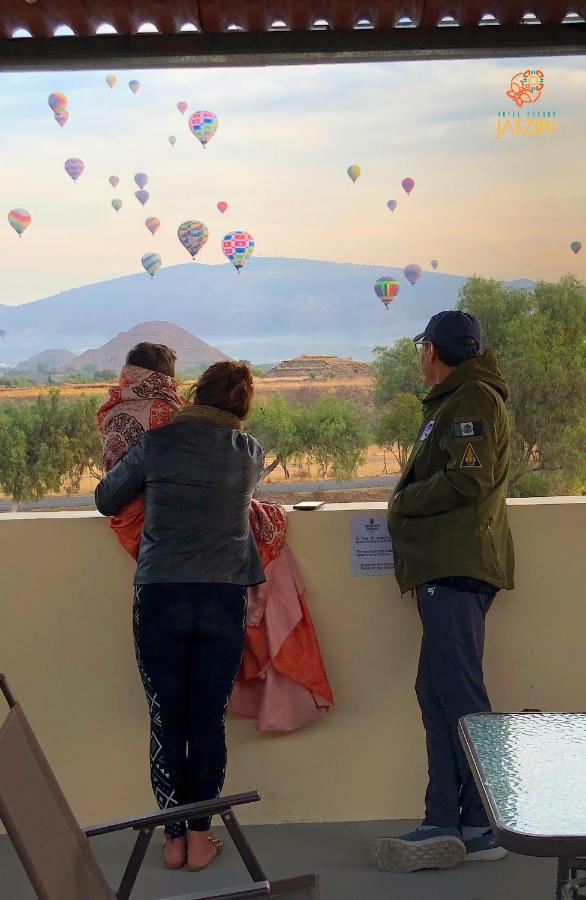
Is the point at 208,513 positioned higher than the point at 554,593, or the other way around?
the point at 208,513

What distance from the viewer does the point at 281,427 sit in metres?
6.05

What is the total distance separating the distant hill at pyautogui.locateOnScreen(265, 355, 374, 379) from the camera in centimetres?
836

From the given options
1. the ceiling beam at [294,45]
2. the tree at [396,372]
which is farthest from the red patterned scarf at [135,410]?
the tree at [396,372]

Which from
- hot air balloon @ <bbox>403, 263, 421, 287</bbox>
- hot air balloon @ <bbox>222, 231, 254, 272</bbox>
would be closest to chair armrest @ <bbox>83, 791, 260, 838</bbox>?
hot air balloon @ <bbox>222, 231, 254, 272</bbox>

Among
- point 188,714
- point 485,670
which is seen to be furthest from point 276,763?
point 485,670

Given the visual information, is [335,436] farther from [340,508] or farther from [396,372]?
[340,508]

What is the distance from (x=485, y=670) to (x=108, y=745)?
1.33 m

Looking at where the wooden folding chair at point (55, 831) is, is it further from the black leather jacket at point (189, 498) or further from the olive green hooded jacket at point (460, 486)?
the olive green hooded jacket at point (460, 486)

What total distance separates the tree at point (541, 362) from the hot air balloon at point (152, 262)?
4582 millimetres

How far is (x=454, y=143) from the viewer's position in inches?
616

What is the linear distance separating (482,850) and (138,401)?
173 cm

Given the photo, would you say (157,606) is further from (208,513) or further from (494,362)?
(494,362)

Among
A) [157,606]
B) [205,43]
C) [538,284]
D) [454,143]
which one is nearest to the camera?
[157,606]

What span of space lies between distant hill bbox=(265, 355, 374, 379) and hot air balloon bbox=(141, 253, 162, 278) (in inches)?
153
